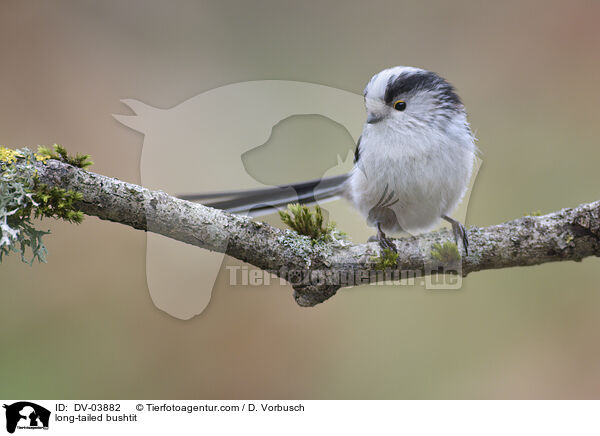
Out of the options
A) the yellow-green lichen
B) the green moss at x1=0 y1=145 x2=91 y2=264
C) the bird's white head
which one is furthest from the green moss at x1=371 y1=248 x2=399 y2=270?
the yellow-green lichen

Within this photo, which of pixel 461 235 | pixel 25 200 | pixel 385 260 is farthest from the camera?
pixel 461 235

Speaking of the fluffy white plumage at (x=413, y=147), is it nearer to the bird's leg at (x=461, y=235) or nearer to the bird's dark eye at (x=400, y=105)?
the bird's dark eye at (x=400, y=105)

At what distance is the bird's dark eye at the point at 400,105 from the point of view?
142 cm

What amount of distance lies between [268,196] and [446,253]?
51 centimetres

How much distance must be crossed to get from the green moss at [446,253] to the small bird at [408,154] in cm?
10

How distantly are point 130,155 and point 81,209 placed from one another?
131cm

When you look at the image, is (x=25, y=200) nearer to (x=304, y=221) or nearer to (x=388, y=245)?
(x=304, y=221)

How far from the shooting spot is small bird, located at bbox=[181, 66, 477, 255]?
140cm

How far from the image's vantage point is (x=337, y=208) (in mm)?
1772

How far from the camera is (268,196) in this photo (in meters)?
1.41
